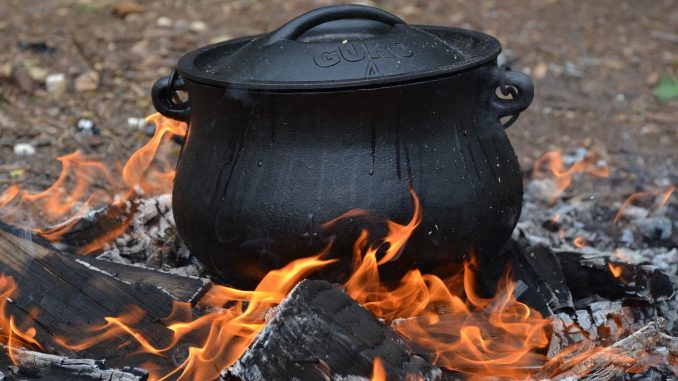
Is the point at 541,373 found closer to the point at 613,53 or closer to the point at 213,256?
the point at 213,256

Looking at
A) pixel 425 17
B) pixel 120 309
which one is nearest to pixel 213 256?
pixel 120 309

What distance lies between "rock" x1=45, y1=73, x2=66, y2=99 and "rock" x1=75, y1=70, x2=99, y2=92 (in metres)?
0.09

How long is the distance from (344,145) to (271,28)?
13.9 feet

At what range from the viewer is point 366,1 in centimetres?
706

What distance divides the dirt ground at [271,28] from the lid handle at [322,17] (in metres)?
2.25

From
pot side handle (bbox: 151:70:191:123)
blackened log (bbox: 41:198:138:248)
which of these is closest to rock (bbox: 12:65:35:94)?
blackened log (bbox: 41:198:138:248)

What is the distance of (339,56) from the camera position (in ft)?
7.63

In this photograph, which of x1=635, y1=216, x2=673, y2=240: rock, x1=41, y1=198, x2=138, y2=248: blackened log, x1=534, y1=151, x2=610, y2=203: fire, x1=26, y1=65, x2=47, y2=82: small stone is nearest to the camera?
x1=41, y1=198, x2=138, y2=248: blackened log

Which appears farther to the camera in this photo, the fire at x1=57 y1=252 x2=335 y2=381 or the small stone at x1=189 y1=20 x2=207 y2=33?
the small stone at x1=189 y1=20 x2=207 y2=33

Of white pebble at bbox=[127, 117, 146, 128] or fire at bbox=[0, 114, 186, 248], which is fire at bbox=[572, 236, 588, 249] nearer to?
fire at bbox=[0, 114, 186, 248]

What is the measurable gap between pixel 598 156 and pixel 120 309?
3373mm

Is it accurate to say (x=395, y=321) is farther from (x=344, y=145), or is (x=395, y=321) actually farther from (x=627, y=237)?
(x=627, y=237)

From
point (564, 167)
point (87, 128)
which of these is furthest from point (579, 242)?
point (87, 128)

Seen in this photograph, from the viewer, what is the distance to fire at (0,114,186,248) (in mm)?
3262
